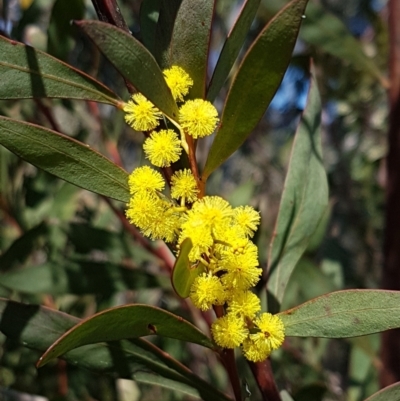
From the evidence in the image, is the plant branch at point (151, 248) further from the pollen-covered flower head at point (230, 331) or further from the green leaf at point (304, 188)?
the pollen-covered flower head at point (230, 331)

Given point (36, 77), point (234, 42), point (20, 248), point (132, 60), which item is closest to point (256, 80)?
point (234, 42)

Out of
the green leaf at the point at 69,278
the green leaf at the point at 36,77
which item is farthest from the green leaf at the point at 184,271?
the green leaf at the point at 69,278

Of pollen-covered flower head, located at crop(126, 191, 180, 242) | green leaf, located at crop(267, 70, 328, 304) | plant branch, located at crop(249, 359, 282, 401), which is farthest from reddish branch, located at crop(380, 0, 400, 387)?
pollen-covered flower head, located at crop(126, 191, 180, 242)

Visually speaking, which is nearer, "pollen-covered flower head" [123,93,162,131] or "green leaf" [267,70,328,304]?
"pollen-covered flower head" [123,93,162,131]

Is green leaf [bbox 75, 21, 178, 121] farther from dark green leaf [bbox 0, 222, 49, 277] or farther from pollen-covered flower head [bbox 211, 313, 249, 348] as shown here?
dark green leaf [bbox 0, 222, 49, 277]

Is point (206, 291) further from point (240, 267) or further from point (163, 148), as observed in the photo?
point (163, 148)

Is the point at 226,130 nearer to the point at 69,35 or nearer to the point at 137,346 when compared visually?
the point at 137,346

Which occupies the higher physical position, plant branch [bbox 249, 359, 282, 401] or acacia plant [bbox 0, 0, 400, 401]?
acacia plant [bbox 0, 0, 400, 401]
